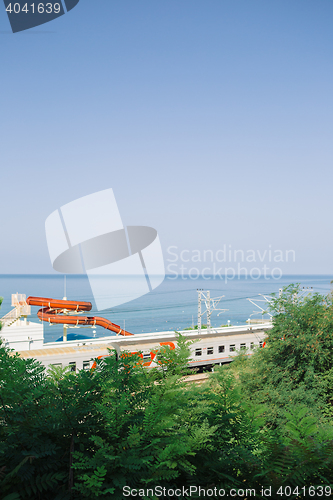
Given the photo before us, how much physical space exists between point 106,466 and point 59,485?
0.33 m

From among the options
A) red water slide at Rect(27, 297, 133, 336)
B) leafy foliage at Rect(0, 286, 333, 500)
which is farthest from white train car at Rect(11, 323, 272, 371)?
leafy foliage at Rect(0, 286, 333, 500)

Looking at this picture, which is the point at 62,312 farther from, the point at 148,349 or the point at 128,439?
the point at 128,439

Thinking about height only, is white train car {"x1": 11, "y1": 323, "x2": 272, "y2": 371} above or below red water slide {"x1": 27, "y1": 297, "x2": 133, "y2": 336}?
below

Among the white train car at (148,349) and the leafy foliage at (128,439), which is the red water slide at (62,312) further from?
the leafy foliage at (128,439)

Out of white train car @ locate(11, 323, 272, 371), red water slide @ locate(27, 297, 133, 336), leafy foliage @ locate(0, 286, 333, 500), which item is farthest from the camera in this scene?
red water slide @ locate(27, 297, 133, 336)

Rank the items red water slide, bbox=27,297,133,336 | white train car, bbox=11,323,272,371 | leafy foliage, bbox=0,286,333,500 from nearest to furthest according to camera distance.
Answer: leafy foliage, bbox=0,286,333,500
white train car, bbox=11,323,272,371
red water slide, bbox=27,297,133,336

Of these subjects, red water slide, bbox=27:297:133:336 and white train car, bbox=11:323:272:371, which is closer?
white train car, bbox=11:323:272:371

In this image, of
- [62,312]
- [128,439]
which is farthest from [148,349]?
[128,439]

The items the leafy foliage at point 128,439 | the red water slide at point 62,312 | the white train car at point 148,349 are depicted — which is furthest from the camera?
the red water slide at point 62,312

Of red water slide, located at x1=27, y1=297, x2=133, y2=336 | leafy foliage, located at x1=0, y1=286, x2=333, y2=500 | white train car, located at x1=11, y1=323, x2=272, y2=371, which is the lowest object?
white train car, located at x1=11, y1=323, x2=272, y2=371

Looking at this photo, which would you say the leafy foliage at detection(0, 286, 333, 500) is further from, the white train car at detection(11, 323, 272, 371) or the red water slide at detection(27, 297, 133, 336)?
the red water slide at detection(27, 297, 133, 336)

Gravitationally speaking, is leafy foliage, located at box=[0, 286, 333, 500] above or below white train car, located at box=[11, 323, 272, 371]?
above

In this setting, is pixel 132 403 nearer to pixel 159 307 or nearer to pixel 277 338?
pixel 277 338

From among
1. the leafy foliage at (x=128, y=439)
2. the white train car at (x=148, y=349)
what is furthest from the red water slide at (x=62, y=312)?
the leafy foliage at (x=128, y=439)
